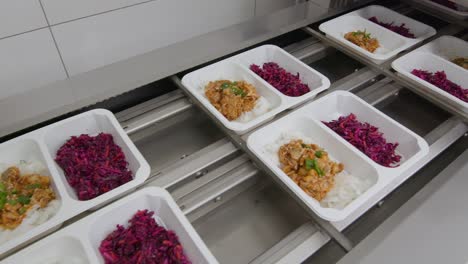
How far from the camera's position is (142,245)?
0.99m

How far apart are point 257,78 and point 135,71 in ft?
1.76

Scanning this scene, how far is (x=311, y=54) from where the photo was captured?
177 centimetres

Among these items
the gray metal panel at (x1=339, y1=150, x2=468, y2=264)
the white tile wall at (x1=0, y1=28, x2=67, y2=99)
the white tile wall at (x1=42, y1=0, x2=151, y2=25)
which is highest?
the white tile wall at (x1=42, y1=0, x2=151, y2=25)

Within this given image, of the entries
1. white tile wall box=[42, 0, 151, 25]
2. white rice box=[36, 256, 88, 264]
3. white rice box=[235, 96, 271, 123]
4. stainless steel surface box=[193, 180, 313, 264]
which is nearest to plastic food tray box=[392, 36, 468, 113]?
white rice box=[235, 96, 271, 123]

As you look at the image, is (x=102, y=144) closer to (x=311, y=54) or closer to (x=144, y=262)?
(x=144, y=262)

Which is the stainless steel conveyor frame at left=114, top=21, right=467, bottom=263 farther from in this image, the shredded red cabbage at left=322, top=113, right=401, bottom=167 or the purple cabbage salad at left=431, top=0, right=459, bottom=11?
the purple cabbage salad at left=431, top=0, right=459, bottom=11

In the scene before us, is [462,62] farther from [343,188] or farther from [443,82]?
[343,188]

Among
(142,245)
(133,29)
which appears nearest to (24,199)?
(142,245)

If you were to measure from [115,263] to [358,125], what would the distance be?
1048mm

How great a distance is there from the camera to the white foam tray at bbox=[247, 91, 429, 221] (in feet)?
3.74

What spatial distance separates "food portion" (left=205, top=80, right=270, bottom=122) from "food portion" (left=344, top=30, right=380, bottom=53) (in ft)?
2.17

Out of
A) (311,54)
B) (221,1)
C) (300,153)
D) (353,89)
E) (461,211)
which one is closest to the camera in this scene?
(461,211)

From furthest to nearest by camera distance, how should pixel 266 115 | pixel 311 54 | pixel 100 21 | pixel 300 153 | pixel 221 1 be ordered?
pixel 221 1 < pixel 100 21 < pixel 311 54 < pixel 266 115 < pixel 300 153

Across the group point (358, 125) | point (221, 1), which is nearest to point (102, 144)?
point (358, 125)
